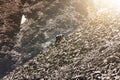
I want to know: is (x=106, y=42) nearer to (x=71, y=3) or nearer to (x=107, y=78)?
(x=107, y=78)

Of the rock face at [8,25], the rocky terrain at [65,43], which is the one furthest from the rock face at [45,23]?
the rock face at [8,25]

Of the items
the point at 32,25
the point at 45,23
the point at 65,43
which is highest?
the point at 32,25

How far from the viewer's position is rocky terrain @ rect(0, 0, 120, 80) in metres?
11.2

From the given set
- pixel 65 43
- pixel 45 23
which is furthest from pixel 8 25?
pixel 65 43

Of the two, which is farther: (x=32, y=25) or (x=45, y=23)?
(x=32, y=25)

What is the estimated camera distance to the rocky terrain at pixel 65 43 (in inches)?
440

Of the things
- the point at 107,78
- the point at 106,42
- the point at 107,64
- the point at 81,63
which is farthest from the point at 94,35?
the point at 107,78

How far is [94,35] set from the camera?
13.5 meters

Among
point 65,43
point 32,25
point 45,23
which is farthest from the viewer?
point 32,25

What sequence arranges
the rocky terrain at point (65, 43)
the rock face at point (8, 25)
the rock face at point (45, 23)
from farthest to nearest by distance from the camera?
the rock face at point (8, 25), the rock face at point (45, 23), the rocky terrain at point (65, 43)

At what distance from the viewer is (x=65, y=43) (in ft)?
49.1

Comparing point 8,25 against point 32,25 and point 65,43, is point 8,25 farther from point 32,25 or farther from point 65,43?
point 65,43

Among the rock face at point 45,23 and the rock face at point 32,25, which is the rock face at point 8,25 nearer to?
the rock face at point 32,25

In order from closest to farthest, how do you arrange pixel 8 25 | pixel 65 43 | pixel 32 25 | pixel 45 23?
pixel 65 43, pixel 45 23, pixel 32 25, pixel 8 25
